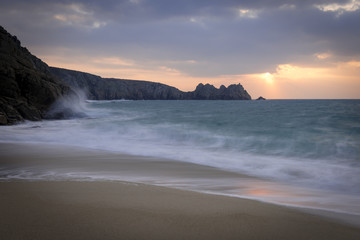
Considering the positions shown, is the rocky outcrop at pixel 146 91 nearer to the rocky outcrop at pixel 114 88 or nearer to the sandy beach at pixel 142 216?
the rocky outcrop at pixel 114 88

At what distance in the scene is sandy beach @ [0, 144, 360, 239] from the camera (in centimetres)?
205

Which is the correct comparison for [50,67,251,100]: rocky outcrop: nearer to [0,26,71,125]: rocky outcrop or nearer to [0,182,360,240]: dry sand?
[0,26,71,125]: rocky outcrop

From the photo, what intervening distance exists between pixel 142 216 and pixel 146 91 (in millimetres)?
160005

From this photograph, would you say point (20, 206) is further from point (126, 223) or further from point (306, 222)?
point (306, 222)

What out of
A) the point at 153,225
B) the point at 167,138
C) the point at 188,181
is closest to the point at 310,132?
the point at 167,138

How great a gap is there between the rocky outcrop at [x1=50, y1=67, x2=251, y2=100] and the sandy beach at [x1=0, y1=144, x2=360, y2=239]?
12878 centimetres

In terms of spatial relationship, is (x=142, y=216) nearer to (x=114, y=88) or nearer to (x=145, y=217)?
(x=145, y=217)

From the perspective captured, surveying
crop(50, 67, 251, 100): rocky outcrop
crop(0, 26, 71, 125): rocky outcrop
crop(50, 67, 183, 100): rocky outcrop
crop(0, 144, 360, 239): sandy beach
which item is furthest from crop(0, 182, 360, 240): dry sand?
crop(50, 67, 251, 100): rocky outcrop

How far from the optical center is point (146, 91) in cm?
15975

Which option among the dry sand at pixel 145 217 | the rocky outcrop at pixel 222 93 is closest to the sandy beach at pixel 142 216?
the dry sand at pixel 145 217

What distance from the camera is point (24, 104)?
1569 centimetres

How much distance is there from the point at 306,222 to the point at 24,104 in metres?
17.5

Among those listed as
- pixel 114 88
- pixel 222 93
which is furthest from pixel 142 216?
pixel 222 93

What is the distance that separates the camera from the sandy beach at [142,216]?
2.05 metres
